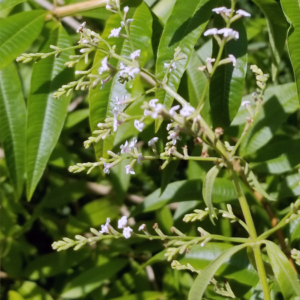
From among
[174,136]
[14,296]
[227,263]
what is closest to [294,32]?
[174,136]

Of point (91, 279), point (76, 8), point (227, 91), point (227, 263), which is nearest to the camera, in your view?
point (227, 91)

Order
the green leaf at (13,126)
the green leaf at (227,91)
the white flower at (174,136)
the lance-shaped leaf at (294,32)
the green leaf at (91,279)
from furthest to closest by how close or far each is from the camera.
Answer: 1. the green leaf at (91,279)
2. the green leaf at (13,126)
3. the green leaf at (227,91)
4. the lance-shaped leaf at (294,32)
5. the white flower at (174,136)

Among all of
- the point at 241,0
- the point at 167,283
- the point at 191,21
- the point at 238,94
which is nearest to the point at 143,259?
the point at 167,283

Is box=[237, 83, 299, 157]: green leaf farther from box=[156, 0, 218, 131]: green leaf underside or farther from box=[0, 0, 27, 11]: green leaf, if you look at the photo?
box=[0, 0, 27, 11]: green leaf

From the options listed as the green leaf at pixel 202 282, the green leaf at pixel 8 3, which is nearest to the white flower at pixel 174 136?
the green leaf at pixel 202 282

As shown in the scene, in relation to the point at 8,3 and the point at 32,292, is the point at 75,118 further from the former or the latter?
the point at 32,292

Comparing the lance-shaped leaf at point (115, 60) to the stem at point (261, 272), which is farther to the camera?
the lance-shaped leaf at point (115, 60)

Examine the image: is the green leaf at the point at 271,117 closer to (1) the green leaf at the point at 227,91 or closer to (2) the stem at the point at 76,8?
(1) the green leaf at the point at 227,91
